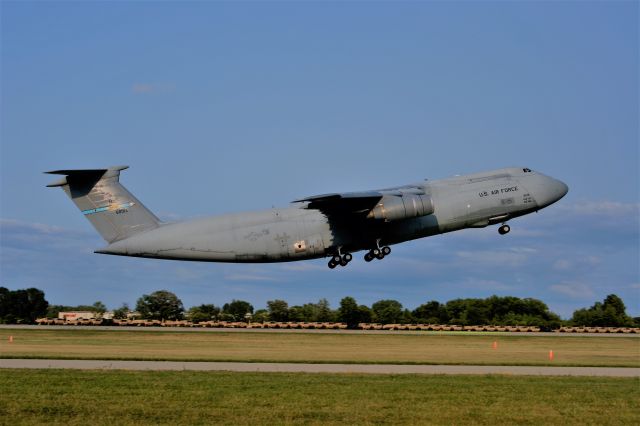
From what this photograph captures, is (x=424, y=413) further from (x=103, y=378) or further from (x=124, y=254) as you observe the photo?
(x=124, y=254)

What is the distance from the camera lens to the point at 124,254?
29641 mm

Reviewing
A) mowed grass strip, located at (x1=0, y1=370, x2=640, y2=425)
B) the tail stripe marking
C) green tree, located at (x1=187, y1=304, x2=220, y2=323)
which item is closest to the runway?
mowed grass strip, located at (x1=0, y1=370, x2=640, y2=425)

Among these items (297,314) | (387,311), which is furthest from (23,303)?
(387,311)

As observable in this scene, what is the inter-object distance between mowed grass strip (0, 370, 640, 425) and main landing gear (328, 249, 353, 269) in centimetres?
704

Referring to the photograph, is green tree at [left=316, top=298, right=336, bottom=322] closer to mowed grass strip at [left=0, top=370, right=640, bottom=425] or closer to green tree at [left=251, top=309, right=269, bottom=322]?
green tree at [left=251, top=309, right=269, bottom=322]

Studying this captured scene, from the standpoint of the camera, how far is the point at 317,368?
27125 mm

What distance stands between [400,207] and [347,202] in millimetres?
1776

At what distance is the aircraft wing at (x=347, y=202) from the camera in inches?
1120

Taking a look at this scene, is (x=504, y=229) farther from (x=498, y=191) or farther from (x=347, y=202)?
(x=347, y=202)

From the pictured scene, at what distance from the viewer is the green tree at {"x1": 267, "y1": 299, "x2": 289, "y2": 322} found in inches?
2463

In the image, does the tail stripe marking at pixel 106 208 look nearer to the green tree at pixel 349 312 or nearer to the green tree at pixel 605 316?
the green tree at pixel 349 312

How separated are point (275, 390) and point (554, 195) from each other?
51.6ft

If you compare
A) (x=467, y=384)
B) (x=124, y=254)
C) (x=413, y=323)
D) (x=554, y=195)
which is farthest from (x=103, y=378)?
(x=413, y=323)

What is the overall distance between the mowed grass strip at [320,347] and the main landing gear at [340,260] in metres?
3.36
